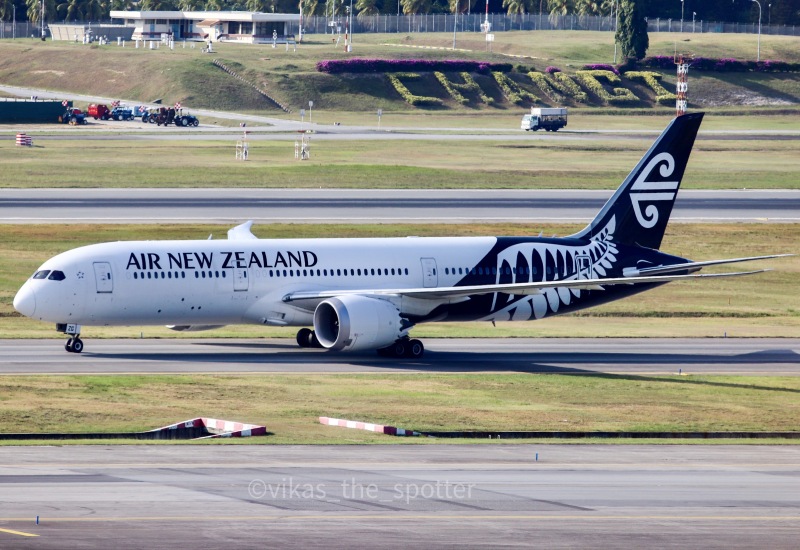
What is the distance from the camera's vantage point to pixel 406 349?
52.2m

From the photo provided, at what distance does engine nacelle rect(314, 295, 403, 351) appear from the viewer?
50.3 meters

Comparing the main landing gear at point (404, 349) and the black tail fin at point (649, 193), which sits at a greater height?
the black tail fin at point (649, 193)

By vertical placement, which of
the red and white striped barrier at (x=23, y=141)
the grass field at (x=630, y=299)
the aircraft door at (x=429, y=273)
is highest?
the aircraft door at (x=429, y=273)

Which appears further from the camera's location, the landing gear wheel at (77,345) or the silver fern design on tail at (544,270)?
the silver fern design on tail at (544,270)

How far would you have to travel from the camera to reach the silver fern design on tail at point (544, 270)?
55219mm

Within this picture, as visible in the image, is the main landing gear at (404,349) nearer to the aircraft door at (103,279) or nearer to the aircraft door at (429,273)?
the aircraft door at (429,273)

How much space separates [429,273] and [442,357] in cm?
376

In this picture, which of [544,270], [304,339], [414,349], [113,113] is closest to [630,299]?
[544,270]

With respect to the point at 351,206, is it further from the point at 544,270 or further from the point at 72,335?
the point at 72,335

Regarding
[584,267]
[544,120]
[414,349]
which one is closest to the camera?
[414,349]

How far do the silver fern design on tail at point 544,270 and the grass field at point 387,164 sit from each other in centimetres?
5137

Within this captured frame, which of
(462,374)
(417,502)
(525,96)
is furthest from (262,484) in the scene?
(525,96)

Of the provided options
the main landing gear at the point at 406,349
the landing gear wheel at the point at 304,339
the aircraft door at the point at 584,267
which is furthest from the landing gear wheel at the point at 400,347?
the aircraft door at the point at 584,267

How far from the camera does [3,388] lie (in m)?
42.4
